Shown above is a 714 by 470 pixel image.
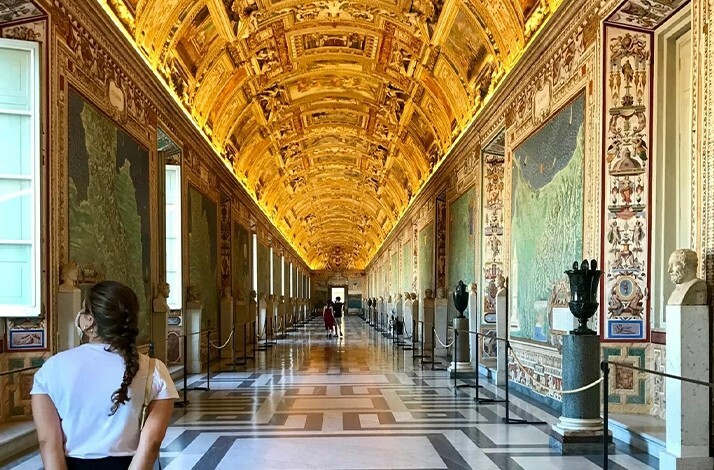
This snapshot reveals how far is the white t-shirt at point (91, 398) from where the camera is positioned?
2631 mm

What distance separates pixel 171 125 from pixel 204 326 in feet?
19.7

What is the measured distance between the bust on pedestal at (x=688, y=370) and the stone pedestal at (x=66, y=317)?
7.32 m

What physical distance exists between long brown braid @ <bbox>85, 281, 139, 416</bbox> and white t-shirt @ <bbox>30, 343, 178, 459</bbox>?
0.09ft

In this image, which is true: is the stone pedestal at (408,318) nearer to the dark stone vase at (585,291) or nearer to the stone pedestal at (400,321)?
the stone pedestal at (400,321)

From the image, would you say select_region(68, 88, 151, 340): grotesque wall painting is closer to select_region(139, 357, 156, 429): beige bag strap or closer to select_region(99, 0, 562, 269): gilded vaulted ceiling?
select_region(99, 0, 562, 269): gilded vaulted ceiling

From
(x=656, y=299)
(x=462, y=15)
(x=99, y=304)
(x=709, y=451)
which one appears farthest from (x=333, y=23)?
(x=99, y=304)

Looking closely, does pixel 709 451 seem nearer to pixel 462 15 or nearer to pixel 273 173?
pixel 462 15

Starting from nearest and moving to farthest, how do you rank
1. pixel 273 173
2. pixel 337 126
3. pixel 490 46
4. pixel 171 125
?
pixel 490 46 < pixel 171 125 < pixel 337 126 < pixel 273 173

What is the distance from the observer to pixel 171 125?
14969 mm

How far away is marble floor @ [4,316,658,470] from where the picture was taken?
735 centimetres

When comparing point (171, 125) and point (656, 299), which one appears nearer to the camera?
point (656, 299)

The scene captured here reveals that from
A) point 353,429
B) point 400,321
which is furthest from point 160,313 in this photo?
point 400,321

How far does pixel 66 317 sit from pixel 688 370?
299 inches

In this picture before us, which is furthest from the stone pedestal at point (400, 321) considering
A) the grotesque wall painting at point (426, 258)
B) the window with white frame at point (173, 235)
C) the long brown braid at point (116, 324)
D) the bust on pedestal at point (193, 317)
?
the long brown braid at point (116, 324)
